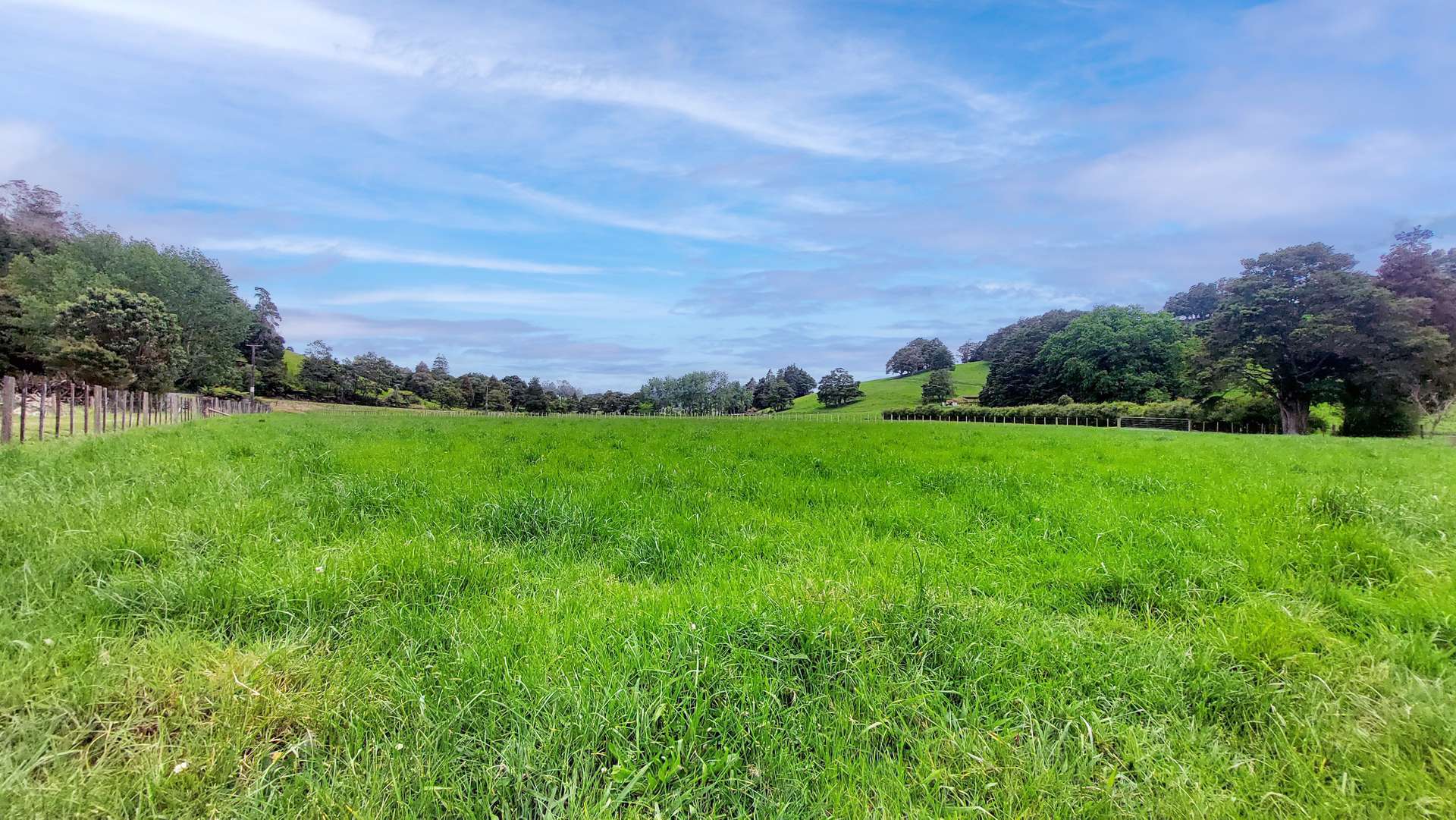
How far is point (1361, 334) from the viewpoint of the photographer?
3800cm

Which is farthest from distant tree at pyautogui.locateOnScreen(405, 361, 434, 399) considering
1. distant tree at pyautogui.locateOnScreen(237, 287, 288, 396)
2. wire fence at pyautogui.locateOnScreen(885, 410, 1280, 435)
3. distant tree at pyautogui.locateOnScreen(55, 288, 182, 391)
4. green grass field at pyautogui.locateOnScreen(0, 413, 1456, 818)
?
green grass field at pyautogui.locateOnScreen(0, 413, 1456, 818)

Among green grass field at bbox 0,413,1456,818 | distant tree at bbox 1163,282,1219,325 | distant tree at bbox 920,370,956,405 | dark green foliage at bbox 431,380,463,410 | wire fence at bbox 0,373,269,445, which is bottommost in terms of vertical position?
green grass field at bbox 0,413,1456,818

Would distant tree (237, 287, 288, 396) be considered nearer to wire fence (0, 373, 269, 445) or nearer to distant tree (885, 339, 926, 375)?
wire fence (0, 373, 269, 445)

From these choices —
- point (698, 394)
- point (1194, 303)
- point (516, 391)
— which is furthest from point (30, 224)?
point (1194, 303)

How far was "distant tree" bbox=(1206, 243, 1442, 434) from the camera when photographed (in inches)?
1475

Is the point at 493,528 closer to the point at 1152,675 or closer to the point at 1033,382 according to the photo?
the point at 1152,675

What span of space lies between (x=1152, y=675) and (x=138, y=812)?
4.54 m

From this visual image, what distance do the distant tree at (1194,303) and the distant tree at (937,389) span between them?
166 feet

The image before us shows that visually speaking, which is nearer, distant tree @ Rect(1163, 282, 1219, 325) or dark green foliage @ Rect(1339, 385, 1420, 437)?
dark green foliage @ Rect(1339, 385, 1420, 437)

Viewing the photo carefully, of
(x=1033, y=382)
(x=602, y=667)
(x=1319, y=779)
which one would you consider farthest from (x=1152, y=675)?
(x=1033, y=382)

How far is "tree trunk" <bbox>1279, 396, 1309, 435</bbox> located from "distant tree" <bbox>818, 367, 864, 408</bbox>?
89821 mm

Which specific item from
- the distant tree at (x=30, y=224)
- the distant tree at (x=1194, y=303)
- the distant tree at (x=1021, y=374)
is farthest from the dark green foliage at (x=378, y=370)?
the distant tree at (x=1194, y=303)

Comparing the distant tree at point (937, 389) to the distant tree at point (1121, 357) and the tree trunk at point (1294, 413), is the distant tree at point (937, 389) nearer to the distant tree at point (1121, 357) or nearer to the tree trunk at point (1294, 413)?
the distant tree at point (1121, 357)

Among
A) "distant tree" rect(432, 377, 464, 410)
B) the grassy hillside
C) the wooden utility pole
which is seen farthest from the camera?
"distant tree" rect(432, 377, 464, 410)
